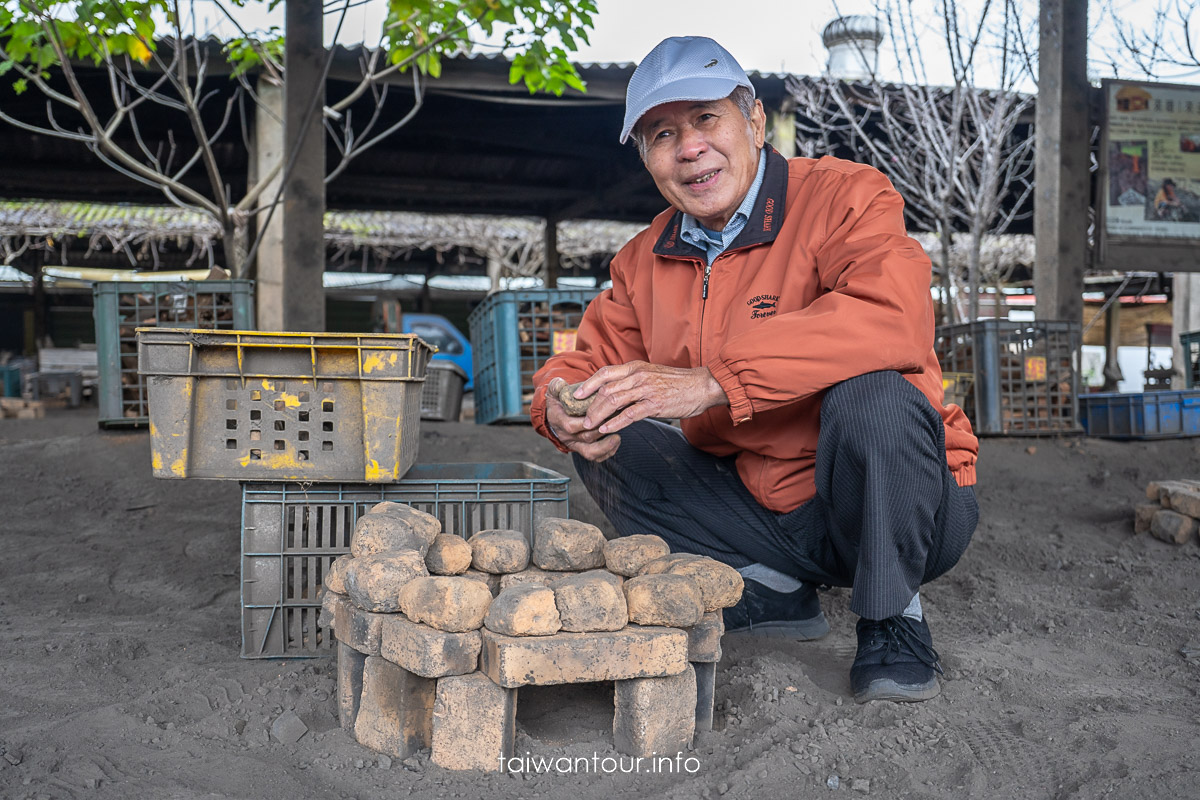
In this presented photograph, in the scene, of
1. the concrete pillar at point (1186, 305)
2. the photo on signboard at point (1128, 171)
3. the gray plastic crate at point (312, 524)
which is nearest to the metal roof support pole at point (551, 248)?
the photo on signboard at point (1128, 171)

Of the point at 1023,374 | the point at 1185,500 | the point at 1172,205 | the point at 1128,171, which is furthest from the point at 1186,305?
the point at 1185,500

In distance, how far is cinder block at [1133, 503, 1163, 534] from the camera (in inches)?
133

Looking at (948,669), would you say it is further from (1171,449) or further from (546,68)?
(1171,449)

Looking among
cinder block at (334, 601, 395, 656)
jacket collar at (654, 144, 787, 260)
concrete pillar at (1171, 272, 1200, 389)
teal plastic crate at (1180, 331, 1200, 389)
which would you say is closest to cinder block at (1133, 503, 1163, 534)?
jacket collar at (654, 144, 787, 260)

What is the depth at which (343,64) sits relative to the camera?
6285 mm

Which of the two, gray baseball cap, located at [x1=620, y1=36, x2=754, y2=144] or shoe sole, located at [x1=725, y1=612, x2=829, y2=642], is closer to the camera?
gray baseball cap, located at [x1=620, y1=36, x2=754, y2=144]

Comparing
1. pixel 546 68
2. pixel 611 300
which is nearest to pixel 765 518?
pixel 611 300

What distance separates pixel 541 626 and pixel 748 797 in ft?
1.46

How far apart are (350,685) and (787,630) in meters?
1.19

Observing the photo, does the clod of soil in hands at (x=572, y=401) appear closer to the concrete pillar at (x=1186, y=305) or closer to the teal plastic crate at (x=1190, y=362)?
the teal plastic crate at (x=1190, y=362)

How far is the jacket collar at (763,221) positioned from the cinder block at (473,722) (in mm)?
1194

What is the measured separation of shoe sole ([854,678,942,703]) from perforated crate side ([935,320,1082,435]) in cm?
409

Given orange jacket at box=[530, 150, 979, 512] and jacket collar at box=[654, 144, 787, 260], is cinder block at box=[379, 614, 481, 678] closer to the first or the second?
orange jacket at box=[530, 150, 979, 512]

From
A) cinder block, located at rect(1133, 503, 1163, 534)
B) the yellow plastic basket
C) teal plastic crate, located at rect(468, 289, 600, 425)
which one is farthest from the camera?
teal plastic crate, located at rect(468, 289, 600, 425)
